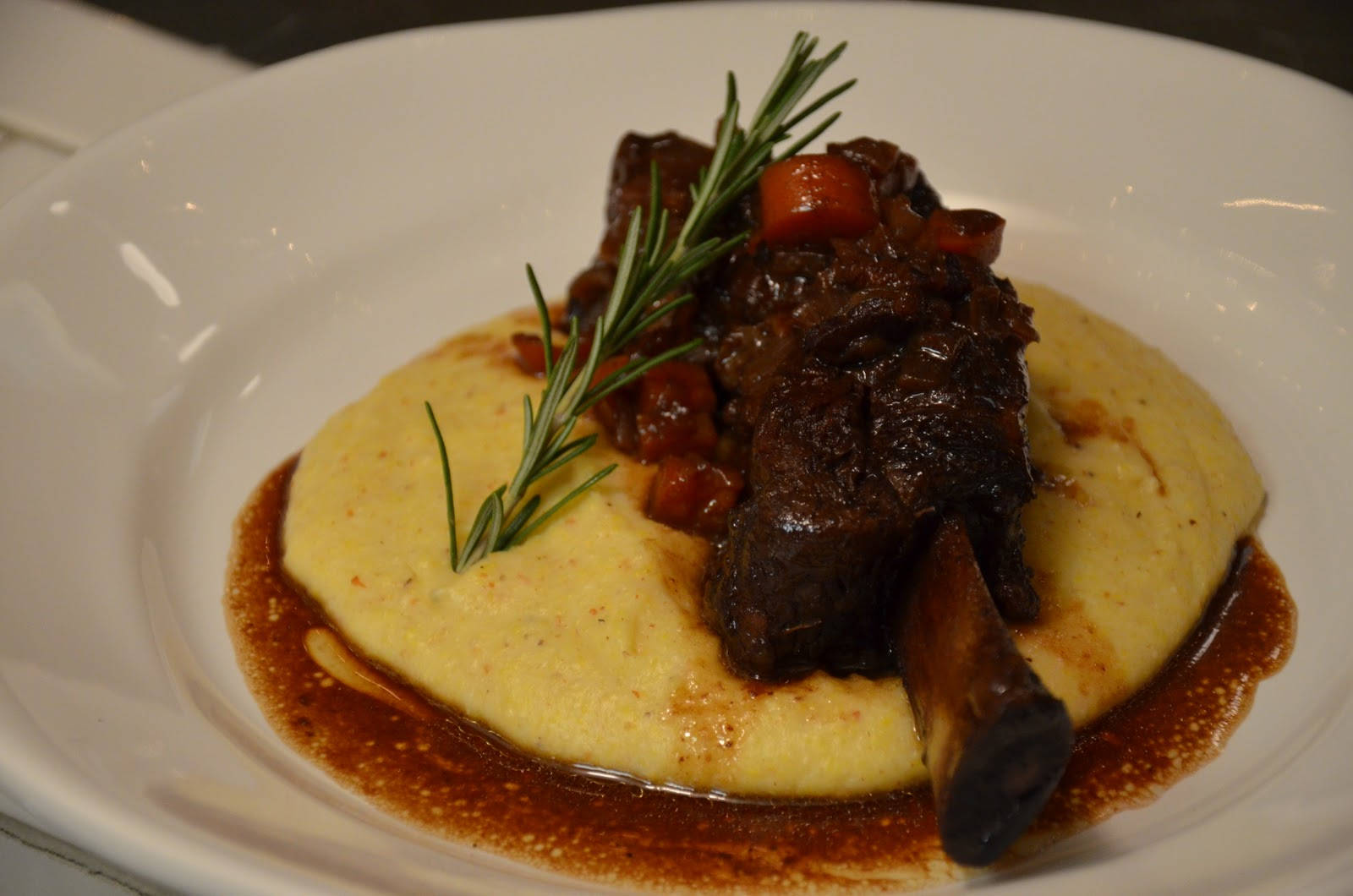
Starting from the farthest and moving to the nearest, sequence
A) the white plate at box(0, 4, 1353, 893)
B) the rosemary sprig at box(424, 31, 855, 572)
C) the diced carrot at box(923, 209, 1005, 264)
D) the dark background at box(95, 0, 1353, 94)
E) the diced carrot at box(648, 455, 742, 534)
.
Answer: the dark background at box(95, 0, 1353, 94)
the diced carrot at box(648, 455, 742, 534)
the rosemary sprig at box(424, 31, 855, 572)
the diced carrot at box(923, 209, 1005, 264)
the white plate at box(0, 4, 1353, 893)

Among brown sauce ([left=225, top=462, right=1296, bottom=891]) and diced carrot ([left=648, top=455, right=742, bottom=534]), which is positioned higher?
diced carrot ([left=648, top=455, right=742, bottom=534])

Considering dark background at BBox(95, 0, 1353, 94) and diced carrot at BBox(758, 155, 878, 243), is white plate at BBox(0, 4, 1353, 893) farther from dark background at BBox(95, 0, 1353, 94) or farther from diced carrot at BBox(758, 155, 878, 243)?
dark background at BBox(95, 0, 1353, 94)

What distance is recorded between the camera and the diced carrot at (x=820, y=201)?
4.23m

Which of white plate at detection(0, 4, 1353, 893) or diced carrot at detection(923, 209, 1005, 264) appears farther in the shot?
diced carrot at detection(923, 209, 1005, 264)

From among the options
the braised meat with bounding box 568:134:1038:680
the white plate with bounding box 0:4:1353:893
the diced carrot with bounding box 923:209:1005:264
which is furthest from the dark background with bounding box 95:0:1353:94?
the braised meat with bounding box 568:134:1038:680

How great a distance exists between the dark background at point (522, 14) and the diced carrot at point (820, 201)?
518cm

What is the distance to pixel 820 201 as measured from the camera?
166 inches

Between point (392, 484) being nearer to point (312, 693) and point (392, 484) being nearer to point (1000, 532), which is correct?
point (312, 693)

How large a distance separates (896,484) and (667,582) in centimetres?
92

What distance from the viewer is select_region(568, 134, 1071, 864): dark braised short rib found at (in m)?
3.42

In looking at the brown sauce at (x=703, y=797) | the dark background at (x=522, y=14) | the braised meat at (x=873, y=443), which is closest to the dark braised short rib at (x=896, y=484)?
the braised meat at (x=873, y=443)

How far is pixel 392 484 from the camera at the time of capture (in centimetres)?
457

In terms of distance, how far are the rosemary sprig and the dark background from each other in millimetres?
4845

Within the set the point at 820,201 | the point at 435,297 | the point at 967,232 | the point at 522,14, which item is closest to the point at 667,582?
the point at 820,201
